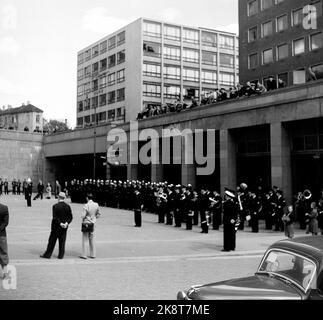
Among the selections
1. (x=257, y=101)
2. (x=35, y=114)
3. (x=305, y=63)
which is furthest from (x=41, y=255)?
(x=35, y=114)

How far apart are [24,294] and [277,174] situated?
61.2ft

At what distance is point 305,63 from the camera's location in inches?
1453

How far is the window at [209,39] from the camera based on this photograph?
77.1 metres

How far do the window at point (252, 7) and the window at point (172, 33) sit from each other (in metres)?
32.3

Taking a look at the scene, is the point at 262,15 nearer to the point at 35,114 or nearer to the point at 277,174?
the point at 277,174

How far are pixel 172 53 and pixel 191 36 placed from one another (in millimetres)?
5236

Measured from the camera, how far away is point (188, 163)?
1271 inches

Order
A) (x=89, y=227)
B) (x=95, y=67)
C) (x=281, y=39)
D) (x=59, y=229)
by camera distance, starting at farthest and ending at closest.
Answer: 1. (x=95, y=67)
2. (x=281, y=39)
3. (x=89, y=227)
4. (x=59, y=229)

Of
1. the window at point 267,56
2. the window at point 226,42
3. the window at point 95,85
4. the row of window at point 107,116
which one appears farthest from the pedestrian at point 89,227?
the window at point 226,42

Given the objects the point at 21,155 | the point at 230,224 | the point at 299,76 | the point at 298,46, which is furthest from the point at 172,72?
the point at 230,224

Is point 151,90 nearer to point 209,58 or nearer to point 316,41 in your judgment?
point 209,58

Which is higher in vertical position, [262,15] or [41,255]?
[262,15]

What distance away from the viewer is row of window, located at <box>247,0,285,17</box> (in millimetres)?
39531
